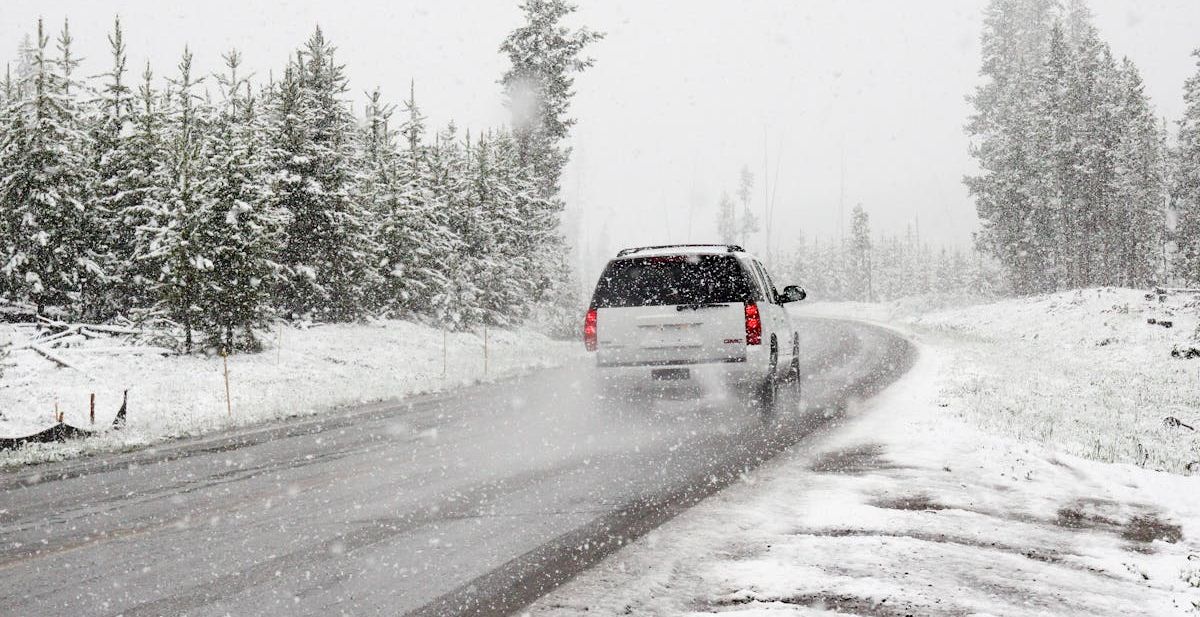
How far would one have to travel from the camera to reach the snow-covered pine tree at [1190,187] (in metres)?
38.8

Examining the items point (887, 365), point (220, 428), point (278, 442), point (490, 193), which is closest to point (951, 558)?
point (278, 442)

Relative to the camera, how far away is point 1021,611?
146 inches

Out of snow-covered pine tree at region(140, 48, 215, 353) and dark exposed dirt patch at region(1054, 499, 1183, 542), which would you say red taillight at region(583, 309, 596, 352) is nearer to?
dark exposed dirt patch at region(1054, 499, 1183, 542)

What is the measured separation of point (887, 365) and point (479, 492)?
12.8 meters

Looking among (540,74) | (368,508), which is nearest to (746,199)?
(540,74)

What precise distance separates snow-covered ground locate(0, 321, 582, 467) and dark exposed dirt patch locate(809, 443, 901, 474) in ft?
25.1

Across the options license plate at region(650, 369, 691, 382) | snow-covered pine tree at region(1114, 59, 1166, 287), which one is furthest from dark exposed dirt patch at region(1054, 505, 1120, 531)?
snow-covered pine tree at region(1114, 59, 1166, 287)

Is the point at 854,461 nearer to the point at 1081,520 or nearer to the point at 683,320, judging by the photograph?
the point at 1081,520

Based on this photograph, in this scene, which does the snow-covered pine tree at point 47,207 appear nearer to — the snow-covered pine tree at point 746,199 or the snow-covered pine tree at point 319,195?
the snow-covered pine tree at point 319,195

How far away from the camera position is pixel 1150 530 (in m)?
5.26

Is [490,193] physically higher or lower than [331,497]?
higher

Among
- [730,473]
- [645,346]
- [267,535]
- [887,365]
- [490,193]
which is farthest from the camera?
[490,193]

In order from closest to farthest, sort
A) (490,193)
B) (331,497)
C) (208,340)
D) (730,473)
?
(331,497) → (730,473) → (208,340) → (490,193)

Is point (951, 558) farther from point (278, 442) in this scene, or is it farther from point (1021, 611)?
point (278, 442)
